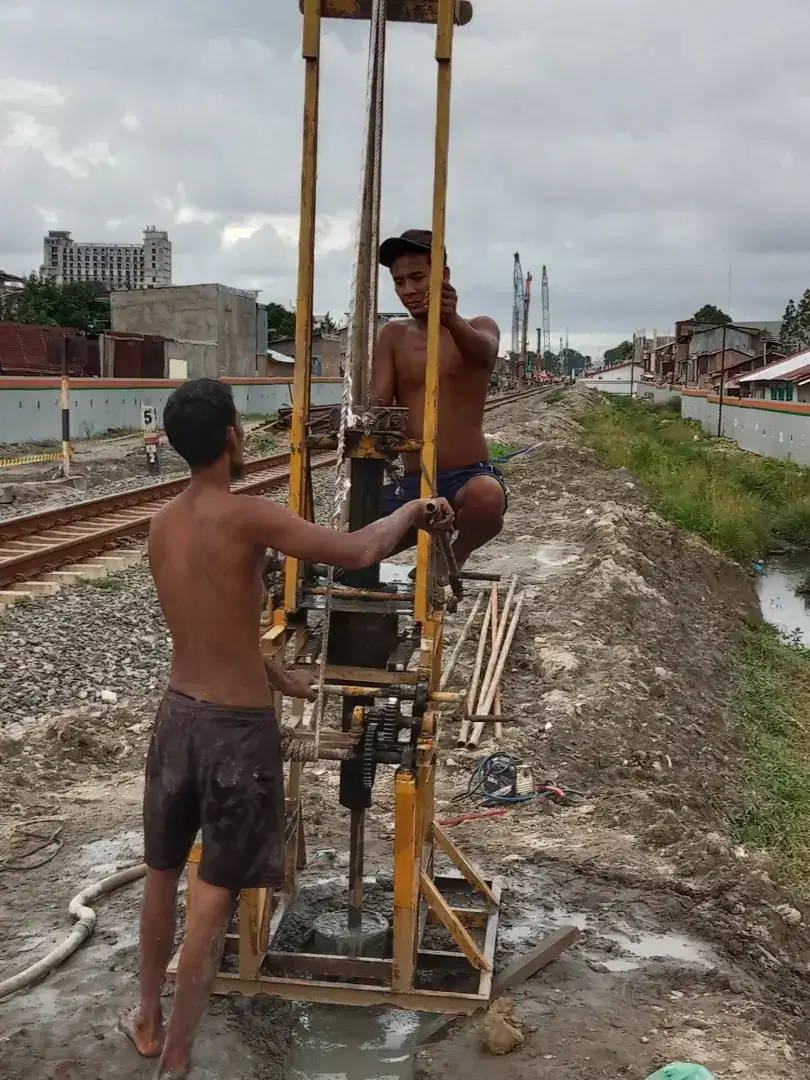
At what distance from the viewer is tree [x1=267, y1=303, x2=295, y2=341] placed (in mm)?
61531

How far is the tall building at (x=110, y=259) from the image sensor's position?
275ft

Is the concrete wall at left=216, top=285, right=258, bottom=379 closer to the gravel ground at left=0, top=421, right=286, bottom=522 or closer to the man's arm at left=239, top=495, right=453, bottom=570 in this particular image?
the gravel ground at left=0, top=421, right=286, bottom=522

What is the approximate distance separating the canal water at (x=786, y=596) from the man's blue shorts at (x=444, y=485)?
33.8 ft

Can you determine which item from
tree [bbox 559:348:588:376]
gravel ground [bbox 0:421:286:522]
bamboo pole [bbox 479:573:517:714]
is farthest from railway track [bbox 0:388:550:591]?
tree [bbox 559:348:588:376]

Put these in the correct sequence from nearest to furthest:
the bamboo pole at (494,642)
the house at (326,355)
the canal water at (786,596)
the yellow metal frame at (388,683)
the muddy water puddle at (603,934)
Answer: the yellow metal frame at (388,683)
the muddy water puddle at (603,934)
the bamboo pole at (494,642)
the canal water at (786,596)
the house at (326,355)

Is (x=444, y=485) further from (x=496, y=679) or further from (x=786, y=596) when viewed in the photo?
(x=786, y=596)

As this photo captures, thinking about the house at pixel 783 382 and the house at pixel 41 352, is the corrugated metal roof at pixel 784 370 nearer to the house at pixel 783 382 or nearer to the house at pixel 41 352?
the house at pixel 783 382

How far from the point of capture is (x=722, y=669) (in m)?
11.0

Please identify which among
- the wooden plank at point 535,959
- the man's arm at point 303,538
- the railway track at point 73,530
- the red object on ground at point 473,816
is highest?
the man's arm at point 303,538

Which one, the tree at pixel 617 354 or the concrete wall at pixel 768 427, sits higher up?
the tree at pixel 617 354

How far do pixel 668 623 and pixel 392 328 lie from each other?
752 centimetres

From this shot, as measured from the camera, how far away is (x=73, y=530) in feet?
37.5

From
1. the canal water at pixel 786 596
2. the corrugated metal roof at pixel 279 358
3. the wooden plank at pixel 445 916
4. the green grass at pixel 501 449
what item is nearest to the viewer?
the wooden plank at pixel 445 916

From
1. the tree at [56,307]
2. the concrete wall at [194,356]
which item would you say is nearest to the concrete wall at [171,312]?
the tree at [56,307]
